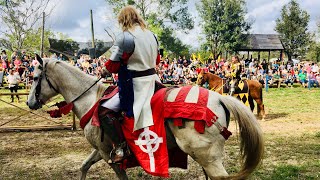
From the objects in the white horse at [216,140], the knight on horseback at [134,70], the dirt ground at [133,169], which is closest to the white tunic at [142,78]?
the knight on horseback at [134,70]

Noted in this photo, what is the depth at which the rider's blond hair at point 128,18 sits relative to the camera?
3.99m

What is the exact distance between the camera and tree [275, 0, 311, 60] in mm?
50250

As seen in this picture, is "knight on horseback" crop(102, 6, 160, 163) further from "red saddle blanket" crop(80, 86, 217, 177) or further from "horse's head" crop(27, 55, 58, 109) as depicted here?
"horse's head" crop(27, 55, 58, 109)

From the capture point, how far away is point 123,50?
387 cm

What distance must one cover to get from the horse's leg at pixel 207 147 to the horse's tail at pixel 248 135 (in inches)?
11.8

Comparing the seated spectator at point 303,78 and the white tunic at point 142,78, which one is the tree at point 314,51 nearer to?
the seated spectator at point 303,78

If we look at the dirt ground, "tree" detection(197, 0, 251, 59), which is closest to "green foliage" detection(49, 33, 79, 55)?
"tree" detection(197, 0, 251, 59)

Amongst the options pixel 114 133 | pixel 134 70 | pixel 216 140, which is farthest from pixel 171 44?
pixel 216 140

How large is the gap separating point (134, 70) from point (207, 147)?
125 centimetres

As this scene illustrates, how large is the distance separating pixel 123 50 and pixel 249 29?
43.9 metres

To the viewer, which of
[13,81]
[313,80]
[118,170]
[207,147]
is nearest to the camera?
[207,147]

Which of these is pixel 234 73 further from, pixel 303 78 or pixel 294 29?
pixel 294 29

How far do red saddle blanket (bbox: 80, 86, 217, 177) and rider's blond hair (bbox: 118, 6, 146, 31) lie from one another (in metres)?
0.87

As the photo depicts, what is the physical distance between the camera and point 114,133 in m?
4.31
